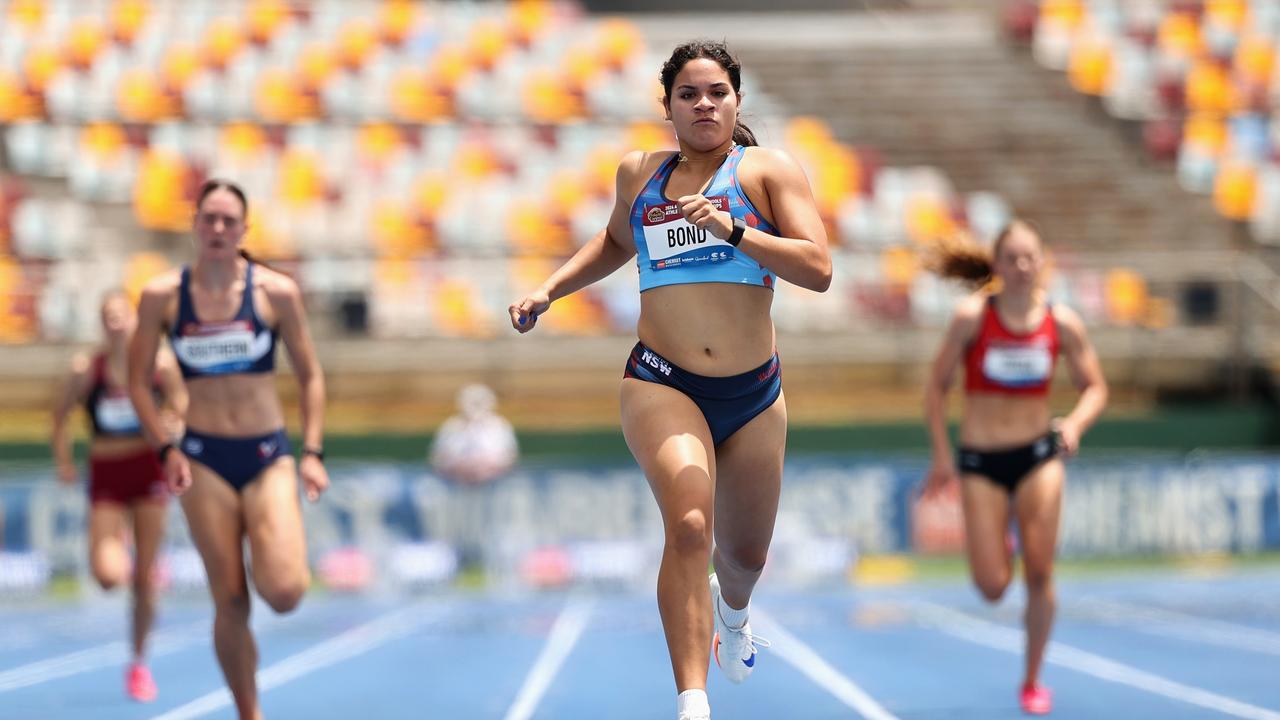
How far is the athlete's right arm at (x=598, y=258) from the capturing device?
17.2 ft

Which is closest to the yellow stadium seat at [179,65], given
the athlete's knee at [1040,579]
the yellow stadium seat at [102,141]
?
the yellow stadium seat at [102,141]

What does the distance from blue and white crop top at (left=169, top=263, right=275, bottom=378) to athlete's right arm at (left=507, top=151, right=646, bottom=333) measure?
1.45 meters

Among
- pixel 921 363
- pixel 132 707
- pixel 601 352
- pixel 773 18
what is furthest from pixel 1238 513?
pixel 773 18

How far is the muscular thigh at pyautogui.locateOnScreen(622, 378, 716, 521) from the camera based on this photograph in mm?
4809

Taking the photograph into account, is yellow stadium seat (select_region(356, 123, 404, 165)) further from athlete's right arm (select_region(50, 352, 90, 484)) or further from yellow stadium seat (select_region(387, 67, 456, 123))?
athlete's right arm (select_region(50, 352, 90, 484))

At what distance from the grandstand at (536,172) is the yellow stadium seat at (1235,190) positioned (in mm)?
64

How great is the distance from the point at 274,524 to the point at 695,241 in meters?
2.23

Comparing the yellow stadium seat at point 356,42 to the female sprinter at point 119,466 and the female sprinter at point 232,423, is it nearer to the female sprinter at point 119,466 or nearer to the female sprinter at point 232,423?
the female sprinter at point 119,466

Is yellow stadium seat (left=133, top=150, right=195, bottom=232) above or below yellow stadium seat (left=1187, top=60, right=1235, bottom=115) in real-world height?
below

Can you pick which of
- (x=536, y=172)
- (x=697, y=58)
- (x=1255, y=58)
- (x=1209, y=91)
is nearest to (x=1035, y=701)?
(x=697, y=58)

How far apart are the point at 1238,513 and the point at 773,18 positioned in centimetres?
1712

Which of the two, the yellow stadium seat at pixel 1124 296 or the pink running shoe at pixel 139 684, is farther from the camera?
the yellow stadium seat at pixel 1124 296

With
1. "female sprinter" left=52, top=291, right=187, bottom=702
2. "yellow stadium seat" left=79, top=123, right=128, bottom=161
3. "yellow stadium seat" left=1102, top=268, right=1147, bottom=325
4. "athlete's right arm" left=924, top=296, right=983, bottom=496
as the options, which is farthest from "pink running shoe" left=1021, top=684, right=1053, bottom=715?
"yellow stadium seat" left=79, top=123, right=128, bottom=161

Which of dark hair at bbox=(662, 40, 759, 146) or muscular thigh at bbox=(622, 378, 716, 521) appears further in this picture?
dark hair at bbox=(662, 40, 759, 146)
